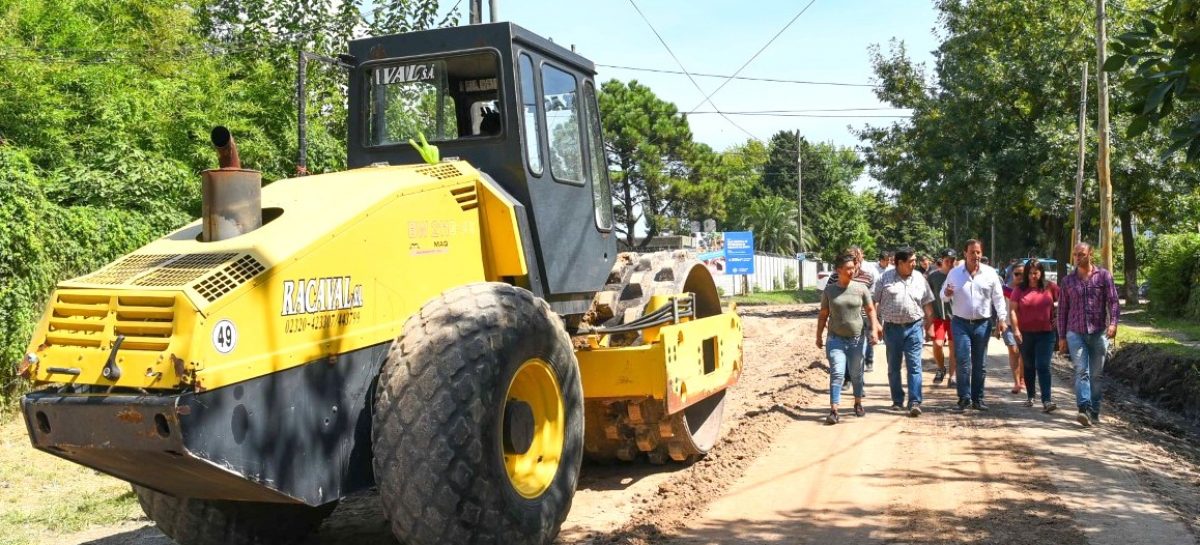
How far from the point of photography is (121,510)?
7762mm

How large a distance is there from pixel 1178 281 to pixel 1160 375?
1179cm

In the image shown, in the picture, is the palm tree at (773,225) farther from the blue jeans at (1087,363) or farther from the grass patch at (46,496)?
the grass patch at (46,496)

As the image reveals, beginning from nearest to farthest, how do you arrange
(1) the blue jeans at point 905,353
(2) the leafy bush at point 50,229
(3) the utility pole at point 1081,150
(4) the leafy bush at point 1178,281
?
1. (2) the leafy bush at point 50,229
2. (1) the blue jeans at point 905,353
3. (4) the leafy bush at point 1178,281
4. (3) the utility pole at point 1081,150

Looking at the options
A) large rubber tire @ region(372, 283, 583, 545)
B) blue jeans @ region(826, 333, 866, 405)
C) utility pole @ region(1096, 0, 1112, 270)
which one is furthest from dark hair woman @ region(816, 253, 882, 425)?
utility pole @ region(1096, 0, 1112, 270)

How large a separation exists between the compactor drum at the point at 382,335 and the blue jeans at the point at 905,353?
4.52 metres

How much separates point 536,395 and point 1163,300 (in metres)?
24.7

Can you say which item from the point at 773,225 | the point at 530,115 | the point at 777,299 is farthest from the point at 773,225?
the point at 530,115

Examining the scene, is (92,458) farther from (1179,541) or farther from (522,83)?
(1179,541)

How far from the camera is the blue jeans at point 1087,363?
1038 centimetres

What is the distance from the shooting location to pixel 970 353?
11.2 metres

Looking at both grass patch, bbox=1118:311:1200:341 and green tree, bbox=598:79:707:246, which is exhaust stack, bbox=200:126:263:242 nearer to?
grass patch, bbox=1118:311:1200:341

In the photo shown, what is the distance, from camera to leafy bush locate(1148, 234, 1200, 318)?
2442 cm

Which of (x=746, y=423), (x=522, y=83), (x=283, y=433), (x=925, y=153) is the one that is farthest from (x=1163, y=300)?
(x=283, y=433)

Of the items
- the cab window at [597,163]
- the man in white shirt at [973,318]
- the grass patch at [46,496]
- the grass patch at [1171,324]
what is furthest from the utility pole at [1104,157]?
the grass patch at [46,496]
